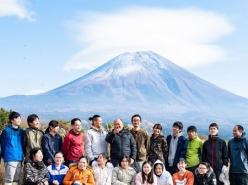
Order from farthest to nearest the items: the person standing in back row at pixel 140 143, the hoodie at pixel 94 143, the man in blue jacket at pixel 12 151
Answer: the person standing in back row at pixel 140 143, the hoodie at pixel 94 143, the man in blue jacket at pixel 12 151

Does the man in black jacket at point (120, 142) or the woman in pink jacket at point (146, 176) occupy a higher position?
the man in black jacket at point (120, 142)

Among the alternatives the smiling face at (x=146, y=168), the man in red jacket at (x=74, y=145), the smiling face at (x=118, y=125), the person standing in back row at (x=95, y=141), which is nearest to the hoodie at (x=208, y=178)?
the smiling face at (x=146, y=168)

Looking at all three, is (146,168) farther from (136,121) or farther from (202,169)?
(202,169)

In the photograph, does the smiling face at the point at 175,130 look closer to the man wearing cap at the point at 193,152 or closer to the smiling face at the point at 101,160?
the man wearing cap at the point at 193,152

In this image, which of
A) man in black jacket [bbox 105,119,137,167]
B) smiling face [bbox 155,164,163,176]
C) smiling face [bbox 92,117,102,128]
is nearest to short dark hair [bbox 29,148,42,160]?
smiling face [bbox 92,117,102,128]

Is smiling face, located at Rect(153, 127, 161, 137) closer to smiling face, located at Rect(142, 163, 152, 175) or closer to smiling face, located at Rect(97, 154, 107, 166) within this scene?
smiling face, located at Rect(142, 163, 152, 175)

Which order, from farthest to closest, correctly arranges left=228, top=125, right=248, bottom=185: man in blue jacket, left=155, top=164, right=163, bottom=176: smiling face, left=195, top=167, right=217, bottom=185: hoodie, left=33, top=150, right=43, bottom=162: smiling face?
left=228, top=125, right=248, bottom=185: man in blue jacket → left=155, top=164, right=163, bottom=176: smiling face → left=195, top=167, right=217, bottom=185: hoodie → left=33, top=150, right=43, bottom=162: smiling face

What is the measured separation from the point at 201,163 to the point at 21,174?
396cm

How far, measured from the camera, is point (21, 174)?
1076cm

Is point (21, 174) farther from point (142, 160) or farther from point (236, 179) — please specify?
point (236, 179)

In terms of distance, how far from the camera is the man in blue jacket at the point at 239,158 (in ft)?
38.3

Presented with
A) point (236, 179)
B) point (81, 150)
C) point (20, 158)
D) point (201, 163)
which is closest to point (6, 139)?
point (20, 158)

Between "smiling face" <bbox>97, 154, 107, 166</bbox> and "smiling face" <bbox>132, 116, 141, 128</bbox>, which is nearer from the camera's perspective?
"smiling face" <bbox>97, 154, 107, 166</bbox>

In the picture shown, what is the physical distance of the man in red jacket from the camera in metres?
11.4
